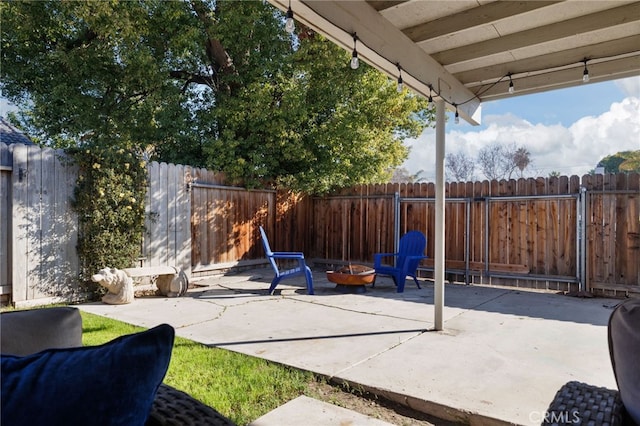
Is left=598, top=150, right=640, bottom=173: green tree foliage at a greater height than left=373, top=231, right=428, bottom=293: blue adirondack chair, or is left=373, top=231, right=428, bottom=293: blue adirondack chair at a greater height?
left=598, top=150, right=640, bottom=173: green tree foliage

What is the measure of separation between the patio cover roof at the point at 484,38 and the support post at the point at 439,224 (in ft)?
0.76

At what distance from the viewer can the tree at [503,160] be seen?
64.6ft

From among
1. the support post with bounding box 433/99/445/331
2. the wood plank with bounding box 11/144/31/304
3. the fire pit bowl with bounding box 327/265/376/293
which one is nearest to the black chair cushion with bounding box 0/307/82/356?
the support post with bounding box 433/99/445/331

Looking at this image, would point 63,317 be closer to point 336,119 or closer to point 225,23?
point 336,119

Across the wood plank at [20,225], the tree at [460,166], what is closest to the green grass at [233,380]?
the wood plank at [20,225]

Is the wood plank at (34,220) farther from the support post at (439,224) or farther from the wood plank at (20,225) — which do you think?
the support post at (439,224)

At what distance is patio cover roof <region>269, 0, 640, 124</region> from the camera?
2.63 metres

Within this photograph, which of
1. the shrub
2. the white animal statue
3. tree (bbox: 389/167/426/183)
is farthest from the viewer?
tree (bbox: 389/167/426/183)

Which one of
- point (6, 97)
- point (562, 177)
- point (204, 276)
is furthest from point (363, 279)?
point (6, 97)

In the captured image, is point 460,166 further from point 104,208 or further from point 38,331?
point 38,331

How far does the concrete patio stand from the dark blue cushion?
1818 mm

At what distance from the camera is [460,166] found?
21.7 meters

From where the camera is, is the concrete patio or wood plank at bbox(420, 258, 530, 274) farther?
wood plank at bbox(420, 258, 530, 274)

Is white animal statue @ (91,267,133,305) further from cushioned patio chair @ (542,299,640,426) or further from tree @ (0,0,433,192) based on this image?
cushioned patio chair @ (542,299,640,426)
